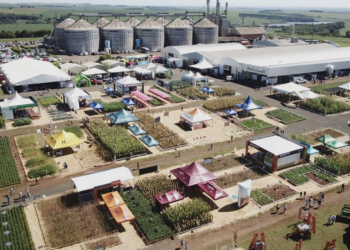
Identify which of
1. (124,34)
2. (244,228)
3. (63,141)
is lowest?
(244,228)

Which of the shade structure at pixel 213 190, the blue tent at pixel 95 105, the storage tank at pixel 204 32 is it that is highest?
the storage tank at pixel 204 32

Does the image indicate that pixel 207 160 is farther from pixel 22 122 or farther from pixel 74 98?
pixel 22 122

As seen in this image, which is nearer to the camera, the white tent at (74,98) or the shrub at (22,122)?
the shrub at (22,122)

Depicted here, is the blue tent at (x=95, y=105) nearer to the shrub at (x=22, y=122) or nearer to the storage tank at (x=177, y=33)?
the shrub at (x=22, y=122)

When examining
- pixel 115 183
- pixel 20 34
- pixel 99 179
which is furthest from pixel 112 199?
pixel 20 34

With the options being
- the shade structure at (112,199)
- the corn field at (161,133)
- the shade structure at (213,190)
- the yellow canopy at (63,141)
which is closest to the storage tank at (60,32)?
the corn field at (161,133)
